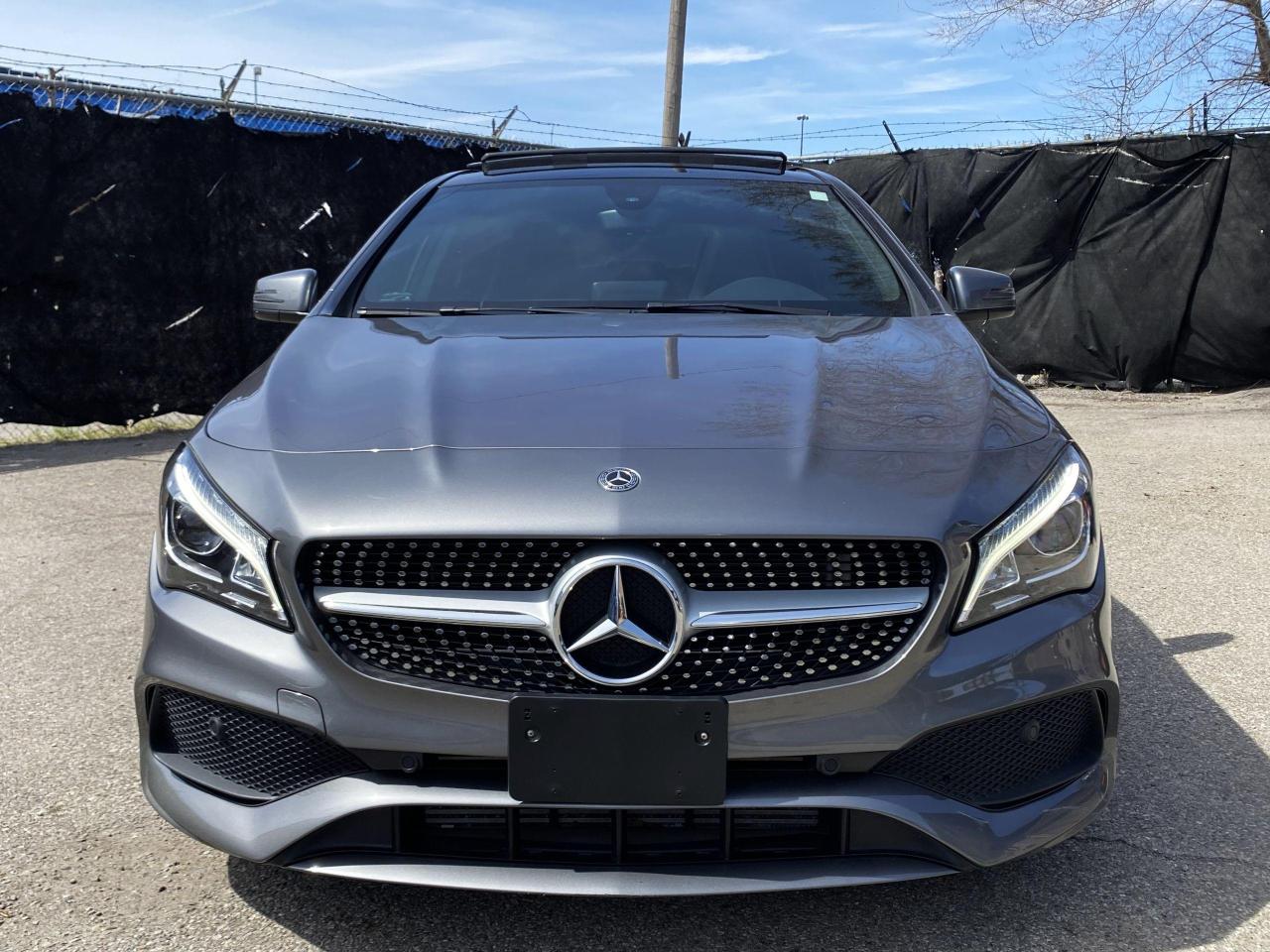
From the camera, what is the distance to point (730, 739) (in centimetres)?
203

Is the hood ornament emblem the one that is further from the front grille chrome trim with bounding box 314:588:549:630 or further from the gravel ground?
the gravel ground

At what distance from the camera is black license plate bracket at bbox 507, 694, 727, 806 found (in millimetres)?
2012

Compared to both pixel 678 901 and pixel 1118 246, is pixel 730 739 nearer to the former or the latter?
pixel 678 901

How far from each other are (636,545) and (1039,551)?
0.76 meters

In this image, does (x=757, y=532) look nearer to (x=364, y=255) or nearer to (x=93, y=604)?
(x=364, y=255)

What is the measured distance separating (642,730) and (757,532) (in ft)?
1.25

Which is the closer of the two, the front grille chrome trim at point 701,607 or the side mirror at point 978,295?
the front grille chrome trim at point 701,607

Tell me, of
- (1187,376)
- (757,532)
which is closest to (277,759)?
(757,532)

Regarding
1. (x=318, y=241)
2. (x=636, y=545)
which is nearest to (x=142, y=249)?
(x=318, y=241)

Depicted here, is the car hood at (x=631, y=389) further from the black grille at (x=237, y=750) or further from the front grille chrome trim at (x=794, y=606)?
the black grille at (x=237, y=750)

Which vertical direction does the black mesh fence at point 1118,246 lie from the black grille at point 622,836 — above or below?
below

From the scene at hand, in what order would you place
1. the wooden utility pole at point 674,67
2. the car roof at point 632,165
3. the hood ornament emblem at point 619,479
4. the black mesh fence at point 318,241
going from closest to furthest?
the hood ornament emblem at point 619,479 < the car roof at point 632,165 < the black mesh fence at point 318,241 < the wooden utility pole at point 674,67

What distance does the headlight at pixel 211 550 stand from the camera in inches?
85.4

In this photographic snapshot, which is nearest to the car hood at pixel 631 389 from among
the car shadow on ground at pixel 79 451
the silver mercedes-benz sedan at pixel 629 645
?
the silver mercedes-benz sedan at pixel 629 645
